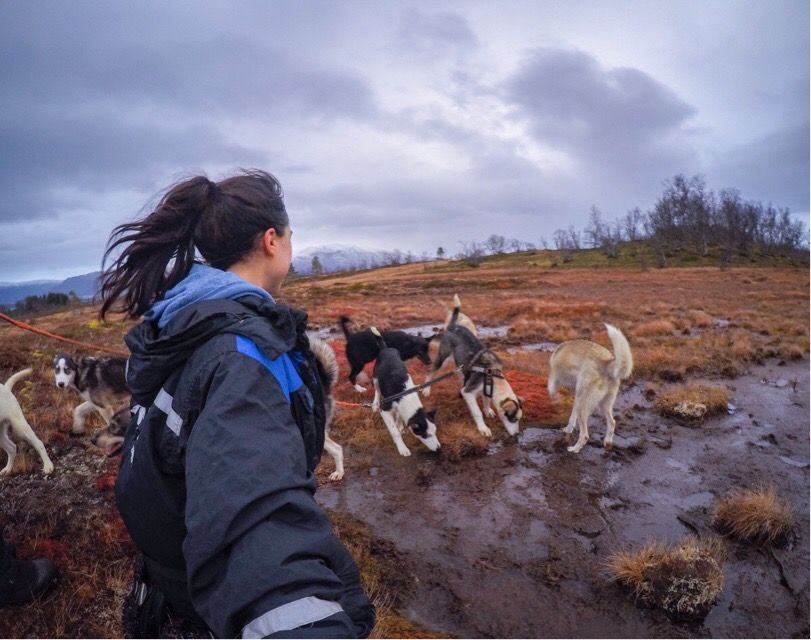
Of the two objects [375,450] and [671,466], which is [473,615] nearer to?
[375,450]

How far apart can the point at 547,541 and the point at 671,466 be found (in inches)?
115

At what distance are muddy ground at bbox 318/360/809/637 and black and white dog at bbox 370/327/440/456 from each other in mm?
315

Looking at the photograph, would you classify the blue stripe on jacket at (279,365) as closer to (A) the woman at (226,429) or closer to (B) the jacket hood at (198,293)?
(A) the woman at (226,429)

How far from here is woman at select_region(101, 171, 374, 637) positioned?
1003 millimetres

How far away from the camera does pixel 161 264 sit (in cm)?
172

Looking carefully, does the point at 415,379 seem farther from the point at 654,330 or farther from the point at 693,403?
the point at 654,330

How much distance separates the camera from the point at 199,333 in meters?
1.27

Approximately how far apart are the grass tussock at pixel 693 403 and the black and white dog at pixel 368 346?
4.99 metres

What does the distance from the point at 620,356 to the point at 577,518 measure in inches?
94.3

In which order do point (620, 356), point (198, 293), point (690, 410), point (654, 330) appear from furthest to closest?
point (654, 330) < point (690, 410) < point (620, 356) < point (198, 293)

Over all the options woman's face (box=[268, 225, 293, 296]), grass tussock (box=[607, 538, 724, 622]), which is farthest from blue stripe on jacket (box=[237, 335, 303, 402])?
grass tussock (box=[607, 538, 724, 622])

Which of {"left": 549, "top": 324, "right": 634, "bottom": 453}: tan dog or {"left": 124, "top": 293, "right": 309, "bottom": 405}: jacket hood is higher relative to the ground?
{"left": 124, "top": 293, "right": 309, "bottom": 405}: jacket hood

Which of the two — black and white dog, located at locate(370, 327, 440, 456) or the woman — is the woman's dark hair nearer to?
the woman

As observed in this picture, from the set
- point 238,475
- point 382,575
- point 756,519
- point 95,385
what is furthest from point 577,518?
point 95,385
